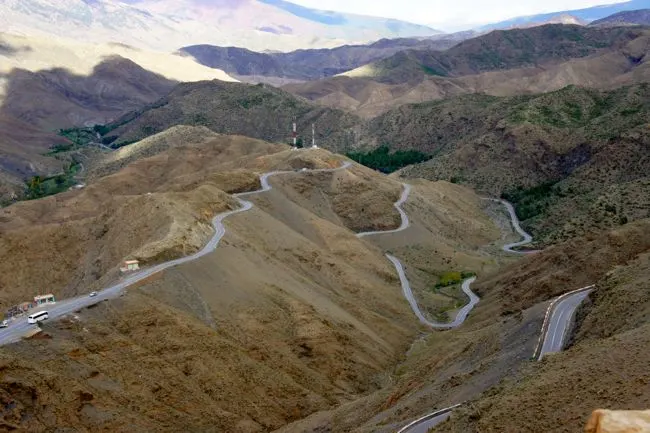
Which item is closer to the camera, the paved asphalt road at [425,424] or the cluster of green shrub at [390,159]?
the paved asphalt road at [425,424]

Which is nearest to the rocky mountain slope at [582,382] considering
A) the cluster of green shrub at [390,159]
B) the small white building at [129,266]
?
the small white building at [129,266]


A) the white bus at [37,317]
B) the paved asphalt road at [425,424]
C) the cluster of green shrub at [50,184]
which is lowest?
the cluster of green shrub at [50,184]

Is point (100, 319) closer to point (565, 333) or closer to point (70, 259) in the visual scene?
point (565, 333)

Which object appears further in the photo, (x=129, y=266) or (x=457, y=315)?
(x=457, y=315)

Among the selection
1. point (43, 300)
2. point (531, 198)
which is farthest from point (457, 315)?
point (531, 198)

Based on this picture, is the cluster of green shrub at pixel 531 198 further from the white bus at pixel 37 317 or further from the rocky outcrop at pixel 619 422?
the rocky outcrop at pixel 619 422

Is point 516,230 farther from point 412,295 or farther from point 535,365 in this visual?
point 535,365
